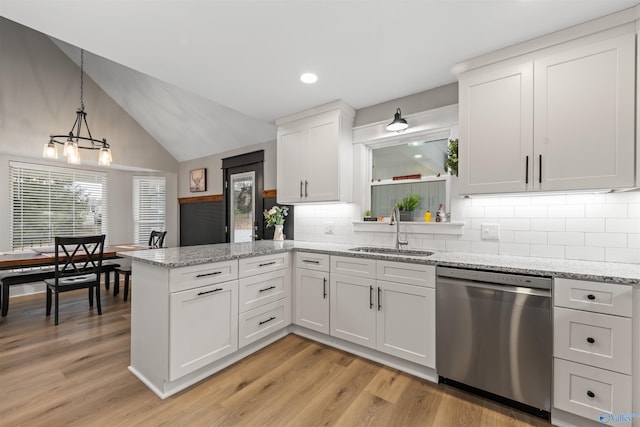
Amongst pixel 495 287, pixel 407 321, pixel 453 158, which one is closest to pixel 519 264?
pixel 495 287

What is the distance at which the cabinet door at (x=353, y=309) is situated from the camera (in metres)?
2.38

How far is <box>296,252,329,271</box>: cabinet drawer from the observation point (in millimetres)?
2658

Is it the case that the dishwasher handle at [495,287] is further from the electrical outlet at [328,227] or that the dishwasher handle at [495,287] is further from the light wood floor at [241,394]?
the electrical outlet at [328,227]

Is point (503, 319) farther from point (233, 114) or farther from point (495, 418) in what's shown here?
point (233, 114)

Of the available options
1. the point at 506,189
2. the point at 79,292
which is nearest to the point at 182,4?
the point at 506,189

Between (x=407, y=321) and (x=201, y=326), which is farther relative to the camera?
(x=407, y=321)

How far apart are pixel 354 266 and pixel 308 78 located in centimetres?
174

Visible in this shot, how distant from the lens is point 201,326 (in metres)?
2.04

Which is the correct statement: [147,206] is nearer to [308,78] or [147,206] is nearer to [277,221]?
[277,221]

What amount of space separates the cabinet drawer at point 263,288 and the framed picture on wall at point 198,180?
316 cm

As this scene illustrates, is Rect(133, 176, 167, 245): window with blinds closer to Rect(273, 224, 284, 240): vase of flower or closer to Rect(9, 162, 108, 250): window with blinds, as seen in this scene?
Rect(9, 162, 108, 250): window with blinds

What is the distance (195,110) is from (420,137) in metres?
3.39

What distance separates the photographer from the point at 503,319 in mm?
1788

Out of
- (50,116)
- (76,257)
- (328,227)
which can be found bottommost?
(76,257)
